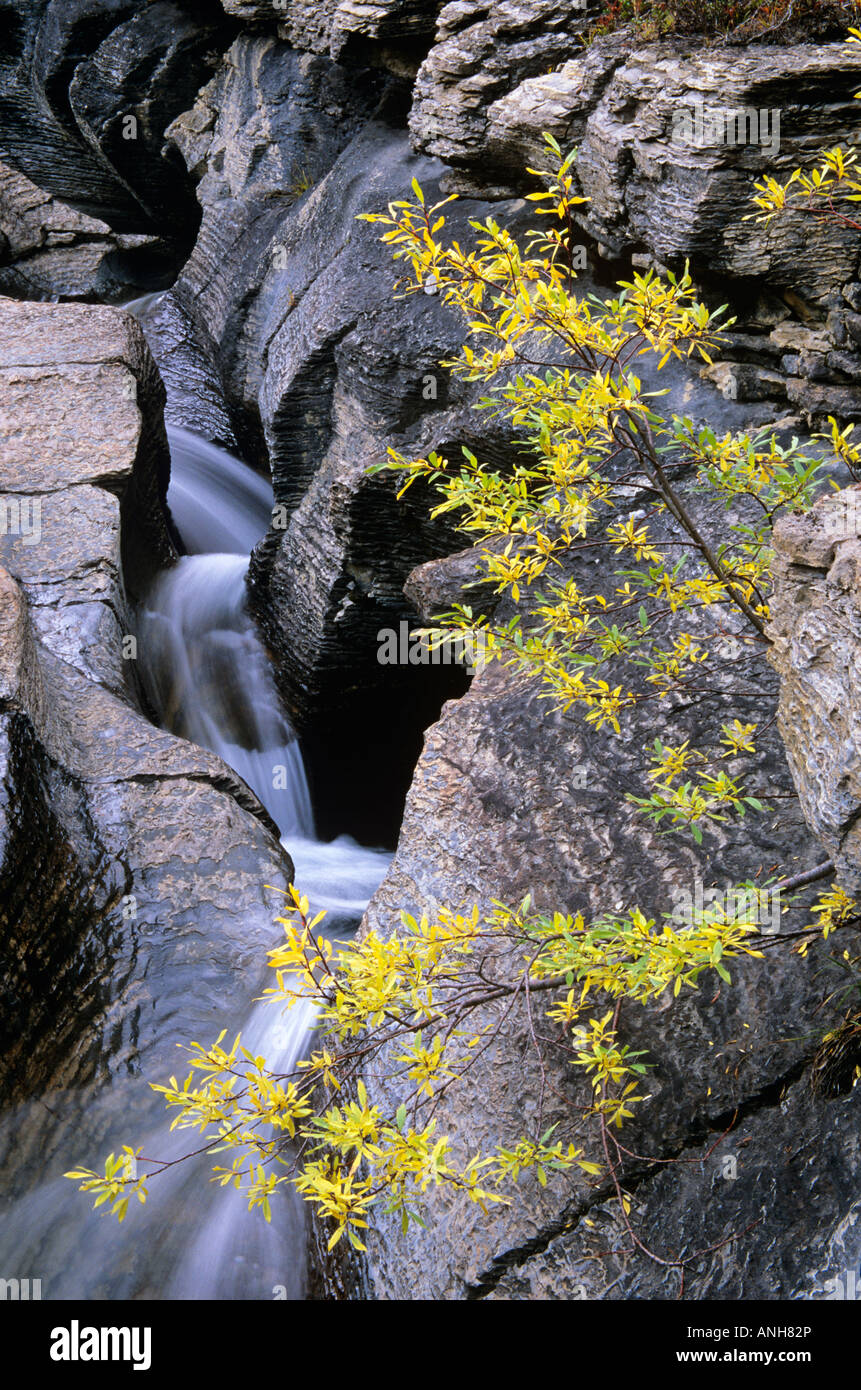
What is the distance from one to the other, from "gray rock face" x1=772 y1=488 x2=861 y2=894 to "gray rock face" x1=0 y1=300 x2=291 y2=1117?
10.9ft

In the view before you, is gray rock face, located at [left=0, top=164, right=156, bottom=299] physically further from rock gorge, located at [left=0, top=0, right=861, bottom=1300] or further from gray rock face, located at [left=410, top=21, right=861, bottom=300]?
gray rock face, located at [left=410, top=21, right=861, bottom=300]

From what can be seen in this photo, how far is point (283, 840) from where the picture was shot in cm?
777

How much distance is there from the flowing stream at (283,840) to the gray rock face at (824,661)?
3.08 meters

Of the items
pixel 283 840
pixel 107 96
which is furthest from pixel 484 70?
pixel 107 96

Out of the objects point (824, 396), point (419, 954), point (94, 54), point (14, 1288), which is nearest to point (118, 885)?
point (14, 1288)

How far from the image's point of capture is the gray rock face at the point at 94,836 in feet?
15.0

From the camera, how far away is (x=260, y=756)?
8.20m

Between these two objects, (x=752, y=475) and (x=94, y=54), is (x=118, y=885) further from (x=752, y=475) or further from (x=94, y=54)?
(x=94, y=54)

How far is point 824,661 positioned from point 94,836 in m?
3.91

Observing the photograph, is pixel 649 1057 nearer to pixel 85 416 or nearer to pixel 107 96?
pixel 85 416

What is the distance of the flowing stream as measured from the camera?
414 cm

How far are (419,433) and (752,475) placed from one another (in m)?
3.82

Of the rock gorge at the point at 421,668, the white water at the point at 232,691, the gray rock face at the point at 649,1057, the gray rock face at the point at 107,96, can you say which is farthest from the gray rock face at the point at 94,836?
the gray rock face at the point at 107,96

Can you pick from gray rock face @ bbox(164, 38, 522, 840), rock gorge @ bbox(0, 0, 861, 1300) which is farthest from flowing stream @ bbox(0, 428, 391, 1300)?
gray rock face @ bbox(164, 38, 522, 840)
